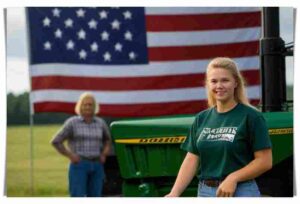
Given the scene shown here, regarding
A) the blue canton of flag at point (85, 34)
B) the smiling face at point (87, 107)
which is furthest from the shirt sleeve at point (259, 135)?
the blue canton of flag at point (85, 34)

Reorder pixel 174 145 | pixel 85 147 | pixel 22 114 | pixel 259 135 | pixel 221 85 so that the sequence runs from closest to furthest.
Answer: pixel 259 135, pixel 221 85, pixel 174 145, pixel 85 147, pixel 22 114

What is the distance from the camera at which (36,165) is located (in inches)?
137

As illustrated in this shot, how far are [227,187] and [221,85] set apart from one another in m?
0.39

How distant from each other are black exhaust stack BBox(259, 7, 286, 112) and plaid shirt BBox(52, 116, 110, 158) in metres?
1.00

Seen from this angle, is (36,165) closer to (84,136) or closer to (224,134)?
(84,136)

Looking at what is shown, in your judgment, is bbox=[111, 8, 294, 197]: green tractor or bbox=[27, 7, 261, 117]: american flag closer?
bbox=[111, 8, 294, 197]: green tractor

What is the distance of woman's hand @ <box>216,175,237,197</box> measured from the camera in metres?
2.03

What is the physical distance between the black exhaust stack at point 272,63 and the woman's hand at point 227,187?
1439 millimetres

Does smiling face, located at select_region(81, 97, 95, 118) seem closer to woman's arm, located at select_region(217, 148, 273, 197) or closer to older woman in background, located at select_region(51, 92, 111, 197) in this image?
→ older woman in background, located at select_region(51, 92, 111, 197)

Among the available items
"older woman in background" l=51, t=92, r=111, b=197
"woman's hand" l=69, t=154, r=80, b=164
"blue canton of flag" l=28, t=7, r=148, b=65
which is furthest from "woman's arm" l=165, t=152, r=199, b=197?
"blue canton of flag" l=28, t=7, r=148, b=65

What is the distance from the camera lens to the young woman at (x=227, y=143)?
2.04 meters

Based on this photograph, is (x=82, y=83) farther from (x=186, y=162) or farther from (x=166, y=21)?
(x=186, y=162)

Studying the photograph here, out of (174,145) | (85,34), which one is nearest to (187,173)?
(174,145)

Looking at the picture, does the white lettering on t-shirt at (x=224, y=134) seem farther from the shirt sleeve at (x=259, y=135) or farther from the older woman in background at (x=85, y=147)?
the older woman in background at (x=85, y=147)
